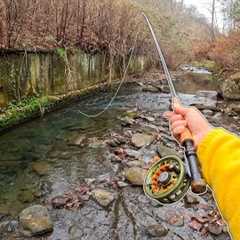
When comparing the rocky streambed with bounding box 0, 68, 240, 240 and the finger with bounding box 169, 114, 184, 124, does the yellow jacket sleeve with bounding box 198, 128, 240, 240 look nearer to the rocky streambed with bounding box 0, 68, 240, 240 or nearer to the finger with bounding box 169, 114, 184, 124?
the finger with bounding box 169, 114, 184, 124

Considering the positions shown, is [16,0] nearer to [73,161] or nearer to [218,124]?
[73,161]

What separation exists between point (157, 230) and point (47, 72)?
7752mm

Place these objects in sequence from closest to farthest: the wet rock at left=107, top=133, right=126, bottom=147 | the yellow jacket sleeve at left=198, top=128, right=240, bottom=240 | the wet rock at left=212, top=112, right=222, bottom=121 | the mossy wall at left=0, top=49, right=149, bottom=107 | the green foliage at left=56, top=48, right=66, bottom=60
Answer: the yellow jacket sleeve at left=198, top=128, right=240, bottom=240
the wet rock at left=107, top=133, right=126, bottom=147
the mossy wall at left=0, top=49, right=149, bottom=107
the wet rock at left=212, top=112, right=222, bottom=121
the green foliage at left=56, top=48, right=66, bottom=60

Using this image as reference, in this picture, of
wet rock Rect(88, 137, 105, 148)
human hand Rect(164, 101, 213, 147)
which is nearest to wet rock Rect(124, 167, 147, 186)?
wet rock Rect(88, 137, 105, 148)

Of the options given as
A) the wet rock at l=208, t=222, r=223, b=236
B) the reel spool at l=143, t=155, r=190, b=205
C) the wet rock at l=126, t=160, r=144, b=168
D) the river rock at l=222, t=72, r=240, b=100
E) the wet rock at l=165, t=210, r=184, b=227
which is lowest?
the wet rock at l=165, t=210, r=184, b=227

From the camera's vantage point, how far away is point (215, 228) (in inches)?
205

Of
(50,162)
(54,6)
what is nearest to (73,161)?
(50,162)

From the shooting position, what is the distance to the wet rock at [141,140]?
8.84m

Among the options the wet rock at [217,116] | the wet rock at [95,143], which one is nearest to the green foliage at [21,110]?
the wet rock at [95,143]

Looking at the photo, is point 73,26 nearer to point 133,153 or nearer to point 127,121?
point 127,121

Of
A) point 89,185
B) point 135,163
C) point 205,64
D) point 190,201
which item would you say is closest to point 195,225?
point 190,201

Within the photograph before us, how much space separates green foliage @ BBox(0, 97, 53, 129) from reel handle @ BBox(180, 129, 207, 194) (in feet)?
25.2

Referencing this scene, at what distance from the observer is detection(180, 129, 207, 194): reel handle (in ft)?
5.05

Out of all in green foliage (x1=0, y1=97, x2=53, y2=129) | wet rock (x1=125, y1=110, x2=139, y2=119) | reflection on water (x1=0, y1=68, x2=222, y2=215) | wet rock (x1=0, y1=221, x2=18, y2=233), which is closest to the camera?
wet rock (x1=0, y1=221, x2=18, y2=233)
